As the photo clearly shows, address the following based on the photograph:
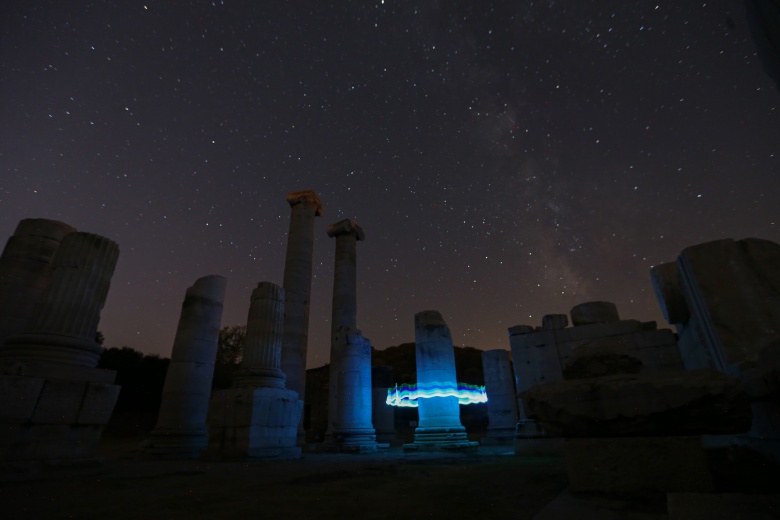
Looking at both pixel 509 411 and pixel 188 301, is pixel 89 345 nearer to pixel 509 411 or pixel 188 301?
pixel 188 301

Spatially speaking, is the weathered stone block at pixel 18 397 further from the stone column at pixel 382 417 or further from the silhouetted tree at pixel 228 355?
the silhouetted tree at pixel 228 355

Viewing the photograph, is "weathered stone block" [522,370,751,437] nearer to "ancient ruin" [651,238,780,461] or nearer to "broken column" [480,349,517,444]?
"ancient ruin" [651,238,780,461]

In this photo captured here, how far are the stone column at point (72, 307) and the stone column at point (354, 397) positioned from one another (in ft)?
32.4

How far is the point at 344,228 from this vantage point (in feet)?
75.0

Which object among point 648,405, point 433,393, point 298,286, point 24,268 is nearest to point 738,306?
point 648,405

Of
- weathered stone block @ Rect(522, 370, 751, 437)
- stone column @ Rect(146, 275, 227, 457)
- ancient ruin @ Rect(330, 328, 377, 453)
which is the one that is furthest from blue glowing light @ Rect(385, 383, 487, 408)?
weathered stone block @ Rect(522, 370, 751, 437)

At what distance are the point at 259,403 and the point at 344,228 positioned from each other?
46.0 feet

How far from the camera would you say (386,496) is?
4395 mm

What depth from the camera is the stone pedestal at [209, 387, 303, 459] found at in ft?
31.4

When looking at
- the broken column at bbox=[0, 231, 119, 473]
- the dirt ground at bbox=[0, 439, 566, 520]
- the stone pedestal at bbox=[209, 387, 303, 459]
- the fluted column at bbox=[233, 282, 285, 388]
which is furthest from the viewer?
the fluted column at bbox=[233, 282, 285, 388]

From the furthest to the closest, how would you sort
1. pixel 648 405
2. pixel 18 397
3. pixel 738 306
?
pixel 18 397, pixel 738 306, pixel 648 405

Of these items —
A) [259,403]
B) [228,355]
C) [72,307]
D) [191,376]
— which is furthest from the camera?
[228,355]

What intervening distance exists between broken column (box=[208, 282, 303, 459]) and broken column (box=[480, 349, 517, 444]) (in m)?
9.38

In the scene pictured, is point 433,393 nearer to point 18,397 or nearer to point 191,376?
point 191,376
